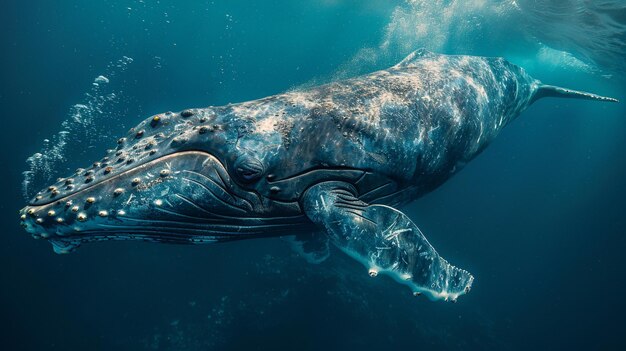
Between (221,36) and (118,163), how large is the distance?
156 m

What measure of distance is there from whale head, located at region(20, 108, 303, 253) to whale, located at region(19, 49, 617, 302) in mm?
15

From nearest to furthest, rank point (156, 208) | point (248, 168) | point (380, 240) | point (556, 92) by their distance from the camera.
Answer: point (156, 208)
point (248, 168)
point (380, 240)
point (556, 92)

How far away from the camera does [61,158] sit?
34938 mm

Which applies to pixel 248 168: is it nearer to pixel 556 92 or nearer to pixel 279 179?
pixel 279 179

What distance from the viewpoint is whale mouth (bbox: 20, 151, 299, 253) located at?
13.0 feet

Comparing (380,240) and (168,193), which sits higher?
(168,193)

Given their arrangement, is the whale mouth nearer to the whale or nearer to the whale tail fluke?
the whale

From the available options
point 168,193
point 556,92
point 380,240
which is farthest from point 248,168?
point 556,92

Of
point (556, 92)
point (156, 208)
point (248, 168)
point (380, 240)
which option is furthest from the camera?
point (556, 92)

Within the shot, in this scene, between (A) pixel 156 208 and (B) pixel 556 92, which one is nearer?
(A) pixel 156 208

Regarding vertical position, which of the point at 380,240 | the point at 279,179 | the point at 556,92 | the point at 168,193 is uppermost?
the point at 168,193

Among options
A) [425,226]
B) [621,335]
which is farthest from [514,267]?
[425,226]

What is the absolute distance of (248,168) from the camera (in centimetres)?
461

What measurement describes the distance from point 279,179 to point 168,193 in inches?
60.6
